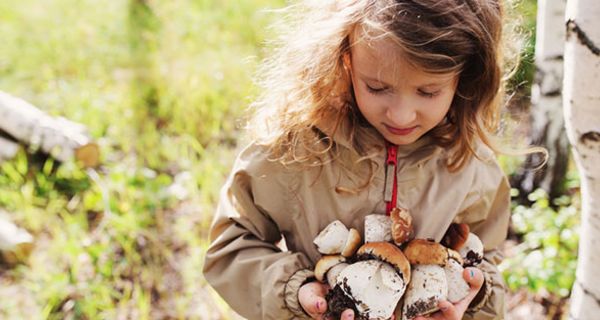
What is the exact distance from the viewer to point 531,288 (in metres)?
2.30

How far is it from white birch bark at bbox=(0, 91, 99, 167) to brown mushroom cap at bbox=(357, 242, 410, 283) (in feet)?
7.70

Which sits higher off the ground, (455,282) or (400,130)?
(400,130)

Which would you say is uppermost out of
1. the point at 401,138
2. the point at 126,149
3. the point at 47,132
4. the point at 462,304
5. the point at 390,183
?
the point at 401,138

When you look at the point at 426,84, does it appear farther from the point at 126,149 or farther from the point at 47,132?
the point at 47,132

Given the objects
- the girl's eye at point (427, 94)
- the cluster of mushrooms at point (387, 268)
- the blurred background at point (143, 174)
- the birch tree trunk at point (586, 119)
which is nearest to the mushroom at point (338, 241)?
the cluster of mushrooms at point (387, 268)

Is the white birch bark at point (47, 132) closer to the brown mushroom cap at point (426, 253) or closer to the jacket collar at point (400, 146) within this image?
the jacket collar at point (400, 146)

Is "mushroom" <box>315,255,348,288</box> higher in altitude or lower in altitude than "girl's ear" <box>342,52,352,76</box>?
lower

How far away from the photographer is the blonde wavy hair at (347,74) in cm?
125

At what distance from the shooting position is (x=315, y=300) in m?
1.33

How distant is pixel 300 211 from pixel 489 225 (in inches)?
20.2

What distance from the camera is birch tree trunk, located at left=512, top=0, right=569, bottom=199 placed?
264 centimetres

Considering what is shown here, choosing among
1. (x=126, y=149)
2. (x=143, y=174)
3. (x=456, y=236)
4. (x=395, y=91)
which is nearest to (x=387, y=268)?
(x=456, y=236)

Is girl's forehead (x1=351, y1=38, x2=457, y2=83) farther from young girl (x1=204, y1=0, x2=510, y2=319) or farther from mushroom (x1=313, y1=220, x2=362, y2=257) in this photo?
mushroom (x1=313, y1=220, x2=362, y2=257)

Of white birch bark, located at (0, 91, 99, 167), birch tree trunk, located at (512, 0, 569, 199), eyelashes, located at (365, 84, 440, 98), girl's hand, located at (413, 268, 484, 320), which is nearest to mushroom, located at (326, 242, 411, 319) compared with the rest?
girl's hand, located at (413, 268, 484, 320)
